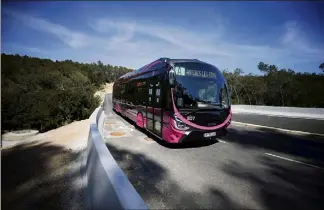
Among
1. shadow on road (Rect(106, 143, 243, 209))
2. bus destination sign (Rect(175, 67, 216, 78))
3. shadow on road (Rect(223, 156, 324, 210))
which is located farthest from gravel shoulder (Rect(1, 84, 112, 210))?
bus destination sign (Rect(175, 67, 216, 78))

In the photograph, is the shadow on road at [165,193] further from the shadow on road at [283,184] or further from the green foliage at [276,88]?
the green foliage at [276,88]

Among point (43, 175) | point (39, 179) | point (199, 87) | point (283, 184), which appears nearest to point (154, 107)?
point (199, 87)

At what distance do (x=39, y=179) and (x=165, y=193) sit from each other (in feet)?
11.1

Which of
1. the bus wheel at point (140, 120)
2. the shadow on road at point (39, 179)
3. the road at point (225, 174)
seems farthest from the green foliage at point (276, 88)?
the shadow on road at point (39, 179)

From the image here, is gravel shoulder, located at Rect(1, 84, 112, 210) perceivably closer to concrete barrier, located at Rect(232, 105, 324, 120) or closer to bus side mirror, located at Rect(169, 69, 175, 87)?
bus side mirror, located at Rect(169, 69, 175, 87)

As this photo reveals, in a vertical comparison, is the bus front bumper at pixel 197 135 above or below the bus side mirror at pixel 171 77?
below

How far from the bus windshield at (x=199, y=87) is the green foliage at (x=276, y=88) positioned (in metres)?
32.1

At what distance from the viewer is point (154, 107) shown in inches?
301

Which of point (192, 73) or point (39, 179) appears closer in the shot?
point (39, 179)

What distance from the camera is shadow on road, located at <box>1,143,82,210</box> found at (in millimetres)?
3682

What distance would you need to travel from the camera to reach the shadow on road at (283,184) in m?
3.52

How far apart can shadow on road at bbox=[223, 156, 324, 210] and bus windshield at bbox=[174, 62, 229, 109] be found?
90.6 inches

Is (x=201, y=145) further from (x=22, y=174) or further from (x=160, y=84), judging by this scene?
(x=22, y=174)

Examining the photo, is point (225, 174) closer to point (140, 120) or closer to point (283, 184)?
point (283, 184)
